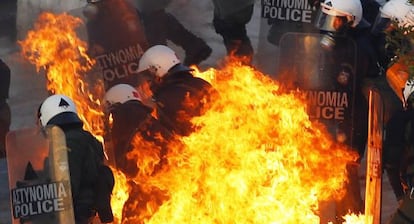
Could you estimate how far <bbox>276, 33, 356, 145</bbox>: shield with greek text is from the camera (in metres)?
10.8

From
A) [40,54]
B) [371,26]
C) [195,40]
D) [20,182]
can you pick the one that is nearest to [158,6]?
[195,40]

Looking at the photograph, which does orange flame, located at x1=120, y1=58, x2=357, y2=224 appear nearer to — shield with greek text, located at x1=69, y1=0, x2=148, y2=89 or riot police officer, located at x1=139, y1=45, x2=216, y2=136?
riot police officer, located at x1=139, y1=45, x2=216, y2=136

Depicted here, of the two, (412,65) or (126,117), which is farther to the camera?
(126,117)

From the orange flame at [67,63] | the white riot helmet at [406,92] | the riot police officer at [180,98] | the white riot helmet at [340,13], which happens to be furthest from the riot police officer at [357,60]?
the orange flame at [67,63]

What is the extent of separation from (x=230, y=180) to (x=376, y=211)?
48.9 inches

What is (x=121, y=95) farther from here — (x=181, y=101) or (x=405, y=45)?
(x=405, y=45)

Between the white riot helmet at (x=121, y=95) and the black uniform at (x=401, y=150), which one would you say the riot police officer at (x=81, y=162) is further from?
the black uniform at (x=401, y=150)

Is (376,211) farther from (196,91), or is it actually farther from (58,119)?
(58,119)

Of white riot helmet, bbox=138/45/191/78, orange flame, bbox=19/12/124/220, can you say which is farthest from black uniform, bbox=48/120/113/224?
orange flame, bbox=19/12/124/220

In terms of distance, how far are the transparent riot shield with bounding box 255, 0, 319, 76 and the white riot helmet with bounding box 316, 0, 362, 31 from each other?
1016 millimetres

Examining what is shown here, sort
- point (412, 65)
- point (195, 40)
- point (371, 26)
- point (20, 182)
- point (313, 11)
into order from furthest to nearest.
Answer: point (195, 40), point (313, 11), point (371, 26), point (20, 182), point (412, 65)

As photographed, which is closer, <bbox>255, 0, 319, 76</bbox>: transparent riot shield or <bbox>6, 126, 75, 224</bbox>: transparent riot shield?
<bbox>6, 126, 75, 224</bbox>: transparent riot shield

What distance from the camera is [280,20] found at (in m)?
12.6

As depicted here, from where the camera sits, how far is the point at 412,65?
26.5 ft
